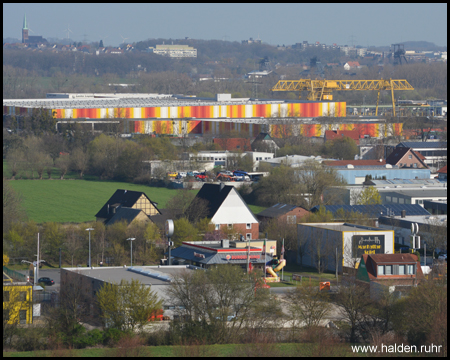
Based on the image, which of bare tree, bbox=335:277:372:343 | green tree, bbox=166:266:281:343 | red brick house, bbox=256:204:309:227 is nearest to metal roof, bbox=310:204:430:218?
red brick house, bbox=256:204:309:227

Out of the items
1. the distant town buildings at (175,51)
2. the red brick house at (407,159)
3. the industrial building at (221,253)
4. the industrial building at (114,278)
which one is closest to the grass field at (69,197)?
the industrial building at (221,253)

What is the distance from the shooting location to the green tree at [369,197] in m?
22.1

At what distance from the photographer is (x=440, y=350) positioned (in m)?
9.87

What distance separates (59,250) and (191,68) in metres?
104

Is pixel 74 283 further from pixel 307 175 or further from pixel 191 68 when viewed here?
pixel 191 68

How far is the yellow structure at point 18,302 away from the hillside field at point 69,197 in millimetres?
8951

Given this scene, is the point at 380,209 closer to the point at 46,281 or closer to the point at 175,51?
the point at 46,281

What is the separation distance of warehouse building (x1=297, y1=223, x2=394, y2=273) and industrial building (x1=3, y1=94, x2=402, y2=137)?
21.2 m

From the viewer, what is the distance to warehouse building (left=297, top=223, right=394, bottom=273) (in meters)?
16.5

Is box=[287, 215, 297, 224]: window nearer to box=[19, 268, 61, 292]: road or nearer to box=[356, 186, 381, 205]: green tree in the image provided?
box=[356, 186, 381, 205]: green tree

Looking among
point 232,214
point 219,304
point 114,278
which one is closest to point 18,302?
point 114,278

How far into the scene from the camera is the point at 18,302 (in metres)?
11.6

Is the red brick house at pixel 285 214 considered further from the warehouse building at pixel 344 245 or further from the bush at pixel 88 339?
the bush at pixel 88 339

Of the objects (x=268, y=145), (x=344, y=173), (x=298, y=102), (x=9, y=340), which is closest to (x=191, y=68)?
(x=298, y=102)
